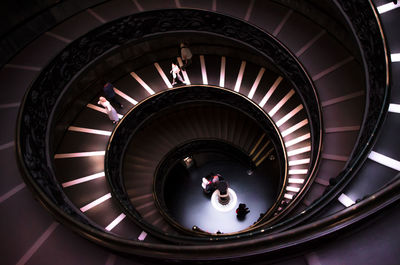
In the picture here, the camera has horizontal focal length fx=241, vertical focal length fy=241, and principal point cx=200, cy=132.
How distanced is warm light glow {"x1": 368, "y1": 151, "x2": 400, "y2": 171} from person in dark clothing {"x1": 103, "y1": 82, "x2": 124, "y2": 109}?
7214 mm

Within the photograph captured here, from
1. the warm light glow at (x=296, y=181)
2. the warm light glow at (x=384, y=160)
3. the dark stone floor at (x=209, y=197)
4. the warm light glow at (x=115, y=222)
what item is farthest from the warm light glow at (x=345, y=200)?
the dark stone floor at (x=209, y=197)

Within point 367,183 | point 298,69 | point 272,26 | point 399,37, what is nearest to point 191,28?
point 272,26

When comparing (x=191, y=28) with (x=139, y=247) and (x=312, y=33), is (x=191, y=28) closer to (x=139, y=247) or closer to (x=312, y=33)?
(x=312, y=33)

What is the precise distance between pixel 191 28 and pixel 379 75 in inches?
227

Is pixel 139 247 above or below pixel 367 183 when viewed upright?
below

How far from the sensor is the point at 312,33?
748 cm

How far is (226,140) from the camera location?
10.7m

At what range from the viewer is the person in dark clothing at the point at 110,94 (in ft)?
25.8

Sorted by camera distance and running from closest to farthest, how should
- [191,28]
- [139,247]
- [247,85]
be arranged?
[139,247]
[191,28]
[247,85]

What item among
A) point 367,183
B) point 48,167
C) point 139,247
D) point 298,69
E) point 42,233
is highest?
point 298,69

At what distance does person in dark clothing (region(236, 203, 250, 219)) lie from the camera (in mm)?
10602

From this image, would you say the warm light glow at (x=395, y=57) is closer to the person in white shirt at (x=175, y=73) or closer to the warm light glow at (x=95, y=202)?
the person in white shirt at (x=175, y=73)

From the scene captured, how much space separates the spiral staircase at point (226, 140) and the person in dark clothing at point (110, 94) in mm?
354

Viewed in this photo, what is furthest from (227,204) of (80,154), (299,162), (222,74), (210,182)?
(80,154)
